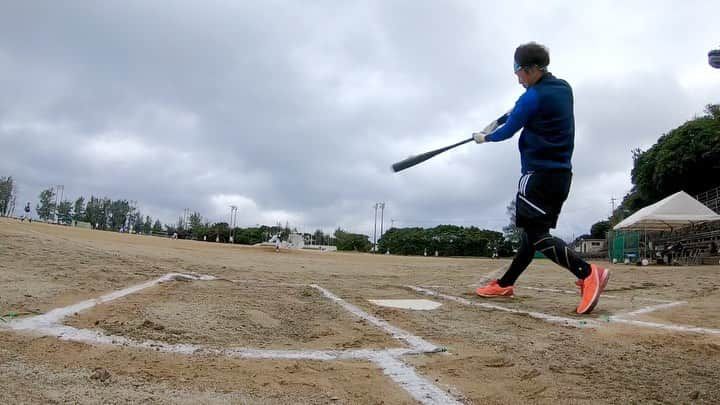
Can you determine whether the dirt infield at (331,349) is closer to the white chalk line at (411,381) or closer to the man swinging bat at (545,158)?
the white chalk line at (411,381)

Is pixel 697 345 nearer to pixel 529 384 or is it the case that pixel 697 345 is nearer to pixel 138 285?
pixel 529 384

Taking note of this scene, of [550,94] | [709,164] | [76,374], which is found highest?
[709,164]

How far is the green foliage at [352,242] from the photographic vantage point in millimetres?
59719

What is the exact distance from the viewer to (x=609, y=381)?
1605 millimetres

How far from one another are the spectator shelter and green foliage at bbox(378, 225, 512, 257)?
114 feet

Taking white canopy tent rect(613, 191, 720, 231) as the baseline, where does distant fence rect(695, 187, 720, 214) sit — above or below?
above

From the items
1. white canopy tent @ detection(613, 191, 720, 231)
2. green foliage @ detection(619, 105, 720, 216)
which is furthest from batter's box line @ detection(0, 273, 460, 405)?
green foliage @ detection(619, 105, 720, 216)

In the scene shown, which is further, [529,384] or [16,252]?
[16,252]

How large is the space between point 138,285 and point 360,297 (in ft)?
5.94

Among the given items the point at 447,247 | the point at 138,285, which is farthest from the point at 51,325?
the point at 447,247

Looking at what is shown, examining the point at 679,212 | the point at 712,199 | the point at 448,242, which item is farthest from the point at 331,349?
Answer: the point at 448,242

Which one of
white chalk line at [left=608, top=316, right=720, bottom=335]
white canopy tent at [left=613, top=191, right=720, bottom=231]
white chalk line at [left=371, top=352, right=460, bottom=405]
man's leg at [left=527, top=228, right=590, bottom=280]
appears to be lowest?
white chalk line at [left=371, top=352, right=460, bottom=405]

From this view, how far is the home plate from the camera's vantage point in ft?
10.7

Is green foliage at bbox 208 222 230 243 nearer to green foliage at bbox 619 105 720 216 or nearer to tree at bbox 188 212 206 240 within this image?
tree at bbox 188 212 206 240
